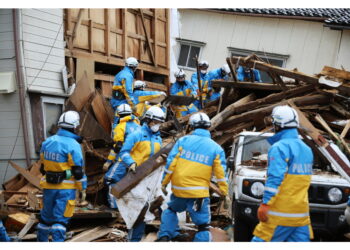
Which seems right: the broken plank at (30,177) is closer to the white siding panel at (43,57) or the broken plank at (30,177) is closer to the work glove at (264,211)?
the white siding panel at (43,57)

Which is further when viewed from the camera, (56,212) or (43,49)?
(43,49)

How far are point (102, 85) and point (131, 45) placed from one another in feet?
5.93

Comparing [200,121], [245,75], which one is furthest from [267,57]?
[200,121]

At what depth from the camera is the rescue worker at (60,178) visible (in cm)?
714

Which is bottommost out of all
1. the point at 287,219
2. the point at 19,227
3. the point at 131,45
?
the point at 19,227

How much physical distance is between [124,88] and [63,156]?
478 centimetres

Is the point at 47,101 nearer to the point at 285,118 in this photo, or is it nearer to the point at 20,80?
the point at 20,80

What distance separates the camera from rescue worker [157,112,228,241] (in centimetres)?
666

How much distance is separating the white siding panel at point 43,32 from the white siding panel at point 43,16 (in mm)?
249

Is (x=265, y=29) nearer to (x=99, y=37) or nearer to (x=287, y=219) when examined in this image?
(x=99, y=37)

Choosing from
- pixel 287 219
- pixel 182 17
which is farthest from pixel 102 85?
pixel 287 219

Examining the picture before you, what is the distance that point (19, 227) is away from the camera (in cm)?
857

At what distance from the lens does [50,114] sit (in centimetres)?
1152

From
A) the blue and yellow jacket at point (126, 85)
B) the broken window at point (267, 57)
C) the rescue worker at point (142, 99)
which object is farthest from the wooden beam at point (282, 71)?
the broken window at point (267, 57)
